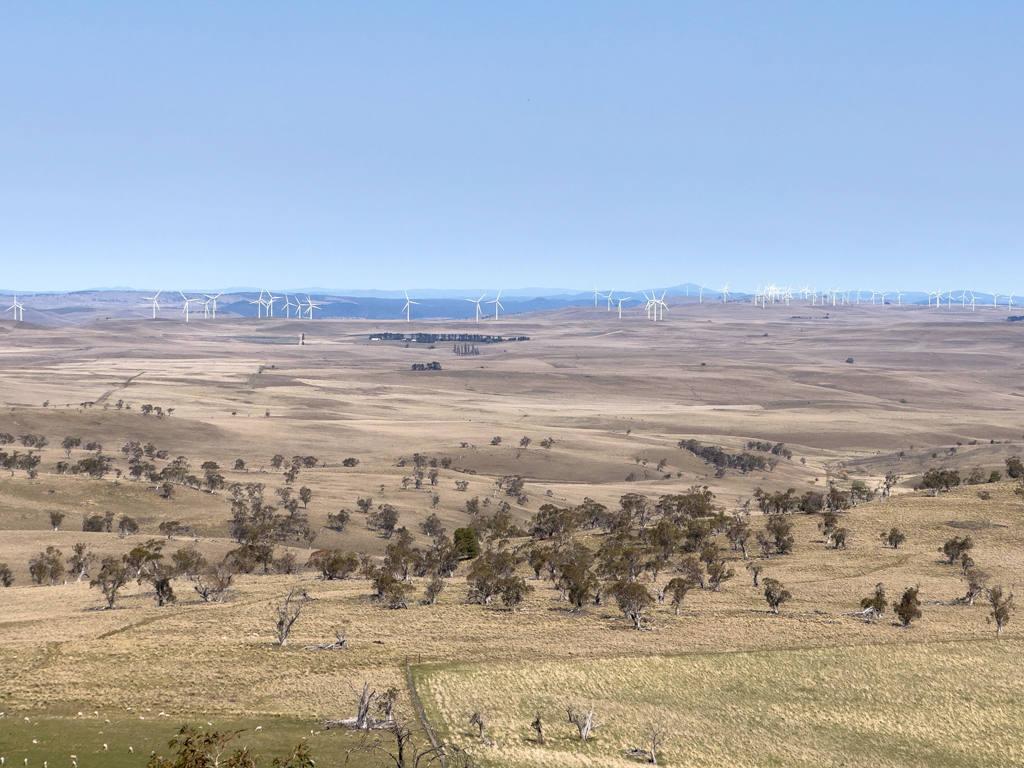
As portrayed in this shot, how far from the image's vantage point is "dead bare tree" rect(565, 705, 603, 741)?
3900 centimetres

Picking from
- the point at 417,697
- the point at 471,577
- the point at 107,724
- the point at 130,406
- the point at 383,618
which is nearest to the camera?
the point at 107,724

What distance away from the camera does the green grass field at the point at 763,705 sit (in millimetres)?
38719

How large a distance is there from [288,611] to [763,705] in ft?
94.2

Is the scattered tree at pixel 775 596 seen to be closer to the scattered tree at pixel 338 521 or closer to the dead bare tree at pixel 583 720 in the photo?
the dead bare tree at pixel 583 720

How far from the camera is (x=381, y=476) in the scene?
128 m

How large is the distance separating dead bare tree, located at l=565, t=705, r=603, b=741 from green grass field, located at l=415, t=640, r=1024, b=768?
354mm

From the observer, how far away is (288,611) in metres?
56.6

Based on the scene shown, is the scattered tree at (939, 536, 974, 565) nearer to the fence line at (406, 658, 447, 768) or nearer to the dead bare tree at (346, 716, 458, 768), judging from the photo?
the fence line at (406, 658, 447, 768)

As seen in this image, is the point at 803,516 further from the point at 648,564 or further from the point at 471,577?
the point at 471,577

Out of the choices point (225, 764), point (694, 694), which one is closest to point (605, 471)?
point (694, 694)

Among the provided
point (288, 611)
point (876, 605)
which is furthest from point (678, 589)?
point (288, 611)

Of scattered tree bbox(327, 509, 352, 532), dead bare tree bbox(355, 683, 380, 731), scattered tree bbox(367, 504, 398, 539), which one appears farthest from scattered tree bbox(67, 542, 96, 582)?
dead bare tree bbox(355, 683, 380, 731)

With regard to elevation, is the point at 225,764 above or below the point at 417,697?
above

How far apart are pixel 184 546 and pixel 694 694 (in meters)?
54.2
